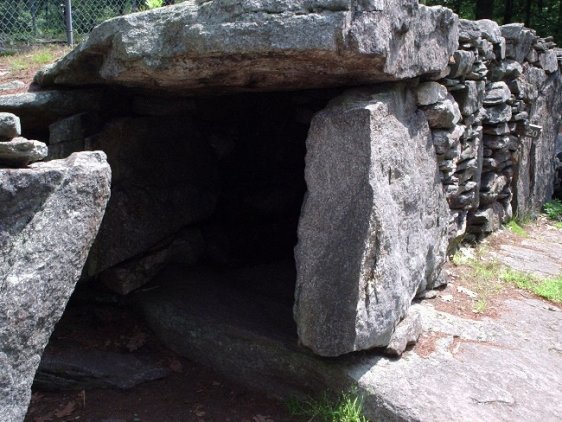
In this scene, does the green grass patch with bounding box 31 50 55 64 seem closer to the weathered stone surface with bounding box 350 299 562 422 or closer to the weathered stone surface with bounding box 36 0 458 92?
the weathered stone surface with bounding box 36 0 458 92

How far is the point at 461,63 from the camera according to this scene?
15.2ft

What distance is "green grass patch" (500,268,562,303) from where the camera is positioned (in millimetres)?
4855

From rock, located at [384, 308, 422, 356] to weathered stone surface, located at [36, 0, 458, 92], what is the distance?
1.40 metres

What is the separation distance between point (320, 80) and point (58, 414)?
7.78 ft

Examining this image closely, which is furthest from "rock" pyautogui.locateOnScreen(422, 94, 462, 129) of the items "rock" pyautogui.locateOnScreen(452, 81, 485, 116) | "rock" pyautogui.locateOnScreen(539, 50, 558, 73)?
"rock" pyautogui.locateOnScreen(539, 50, 558, 73)

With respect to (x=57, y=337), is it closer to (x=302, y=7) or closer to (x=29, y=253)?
(x=29, y=253)

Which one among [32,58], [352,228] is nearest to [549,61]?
[352,228]

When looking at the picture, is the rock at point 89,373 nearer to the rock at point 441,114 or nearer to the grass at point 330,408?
the grass at point 330,408

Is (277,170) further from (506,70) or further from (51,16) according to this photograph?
(51,16)

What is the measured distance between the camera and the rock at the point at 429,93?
408cm

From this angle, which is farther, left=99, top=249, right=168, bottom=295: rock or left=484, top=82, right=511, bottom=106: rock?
left=484, top=82, right=511, bottom=106: rock

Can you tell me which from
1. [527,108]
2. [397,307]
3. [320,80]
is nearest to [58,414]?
[397,307]

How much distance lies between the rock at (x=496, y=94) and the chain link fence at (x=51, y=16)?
10.6 feet

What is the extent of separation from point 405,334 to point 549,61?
495cm
